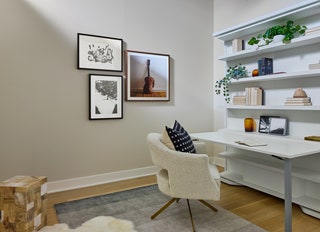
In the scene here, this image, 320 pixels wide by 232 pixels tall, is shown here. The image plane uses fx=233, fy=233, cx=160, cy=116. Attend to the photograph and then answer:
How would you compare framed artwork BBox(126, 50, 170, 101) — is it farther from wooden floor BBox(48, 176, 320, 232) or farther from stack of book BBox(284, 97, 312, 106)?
stack of book BBox(284, 97, 312, 106)

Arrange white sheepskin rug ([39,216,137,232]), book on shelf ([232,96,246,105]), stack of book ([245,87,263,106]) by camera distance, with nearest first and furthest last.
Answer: white sheepskin rug ([39,216,137,232]) → stack of book ([245,87,263,106]) → book on shelf ([232,96,246,105])

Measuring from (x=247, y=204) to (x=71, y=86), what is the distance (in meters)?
2.60

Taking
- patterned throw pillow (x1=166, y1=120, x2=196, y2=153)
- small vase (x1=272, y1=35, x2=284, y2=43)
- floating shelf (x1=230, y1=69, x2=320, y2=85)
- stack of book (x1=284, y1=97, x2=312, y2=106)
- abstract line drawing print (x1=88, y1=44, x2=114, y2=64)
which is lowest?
patterned throw pillow (x1=166, y1=120, x2=196, y2=153)

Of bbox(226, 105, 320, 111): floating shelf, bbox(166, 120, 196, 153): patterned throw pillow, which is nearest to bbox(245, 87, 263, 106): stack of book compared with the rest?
bbox(226, 105, 320, 111): floating shelf

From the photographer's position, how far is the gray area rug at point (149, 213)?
6.95ft

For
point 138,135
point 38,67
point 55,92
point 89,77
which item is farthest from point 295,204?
point 38,67

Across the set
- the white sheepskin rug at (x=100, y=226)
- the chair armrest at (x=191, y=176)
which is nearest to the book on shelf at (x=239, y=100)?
the chair armrest at (x=191, y=176)

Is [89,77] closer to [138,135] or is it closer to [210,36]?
[138,135]

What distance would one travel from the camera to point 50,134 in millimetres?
2969

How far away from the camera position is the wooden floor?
220 centimetres

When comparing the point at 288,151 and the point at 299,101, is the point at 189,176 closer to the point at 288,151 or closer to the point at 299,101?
the point at 288,151

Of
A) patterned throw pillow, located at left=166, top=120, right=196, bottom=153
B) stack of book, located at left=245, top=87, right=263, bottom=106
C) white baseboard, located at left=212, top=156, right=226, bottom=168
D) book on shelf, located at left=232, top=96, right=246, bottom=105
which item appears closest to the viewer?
patterned throw pillow, located at left=166, top=120, right=196, bottom=153

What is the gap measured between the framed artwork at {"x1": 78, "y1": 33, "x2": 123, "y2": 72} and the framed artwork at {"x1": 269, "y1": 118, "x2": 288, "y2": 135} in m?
2.20

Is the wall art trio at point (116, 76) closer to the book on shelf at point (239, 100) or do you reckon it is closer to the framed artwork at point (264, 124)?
the book on shelf at point (239, 100)
